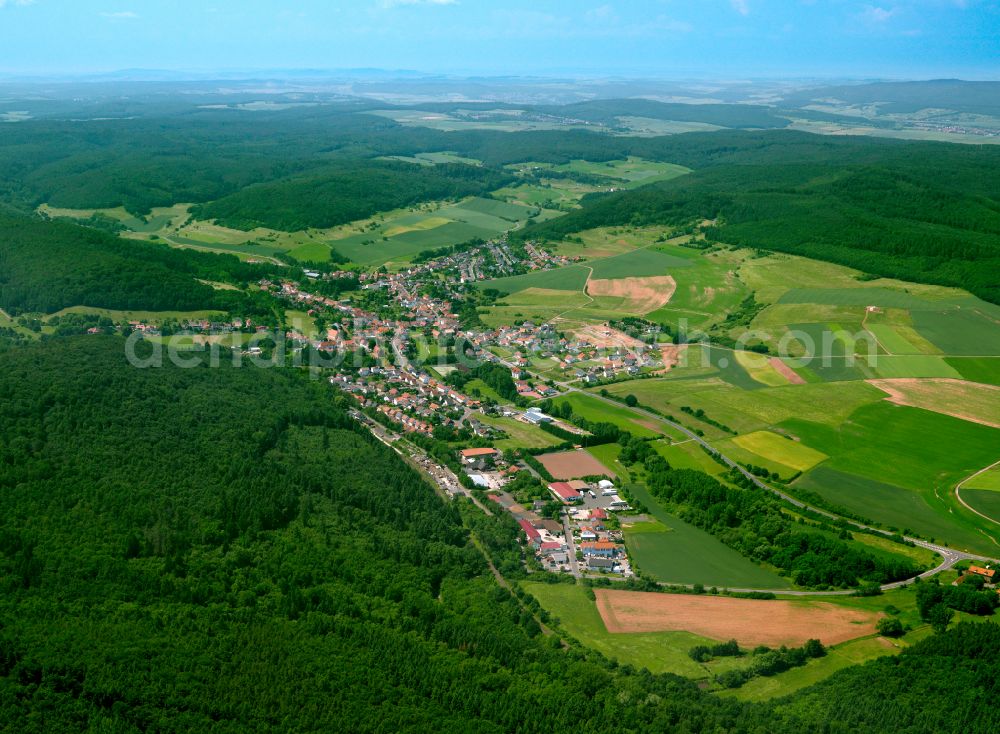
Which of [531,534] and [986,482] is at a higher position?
[986,482]

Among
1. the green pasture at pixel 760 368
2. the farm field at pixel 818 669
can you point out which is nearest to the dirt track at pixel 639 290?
the green pasture at pixel 760 368

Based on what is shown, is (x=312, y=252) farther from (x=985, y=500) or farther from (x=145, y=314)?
(x=985, y=500)

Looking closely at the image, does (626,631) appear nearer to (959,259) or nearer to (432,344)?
(432,344)

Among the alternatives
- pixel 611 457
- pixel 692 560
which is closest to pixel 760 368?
pixel 611 457

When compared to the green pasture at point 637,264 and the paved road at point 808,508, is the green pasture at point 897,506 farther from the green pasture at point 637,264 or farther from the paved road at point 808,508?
the green pasture at point 637,264

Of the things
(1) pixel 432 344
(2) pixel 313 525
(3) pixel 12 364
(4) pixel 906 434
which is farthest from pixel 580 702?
(1) pixel 432 344
